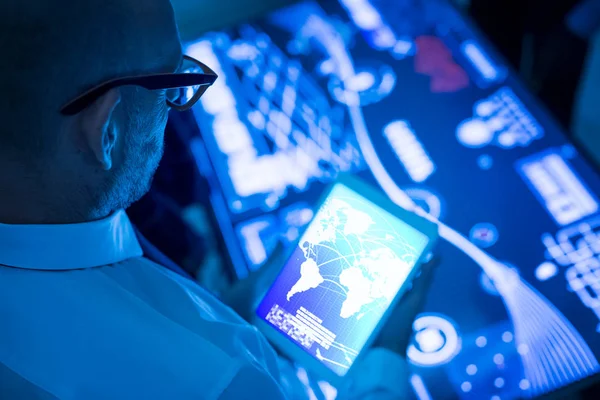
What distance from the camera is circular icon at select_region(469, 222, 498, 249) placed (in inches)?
36.9

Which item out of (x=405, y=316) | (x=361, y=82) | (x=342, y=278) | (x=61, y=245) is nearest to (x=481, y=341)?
(x=405, y=316)

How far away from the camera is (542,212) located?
37.0 inches

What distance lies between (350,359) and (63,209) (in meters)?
0.52

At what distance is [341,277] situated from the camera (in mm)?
895

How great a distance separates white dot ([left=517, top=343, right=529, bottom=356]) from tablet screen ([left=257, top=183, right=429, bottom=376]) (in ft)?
0.76

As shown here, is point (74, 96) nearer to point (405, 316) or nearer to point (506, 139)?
point (405, 316)

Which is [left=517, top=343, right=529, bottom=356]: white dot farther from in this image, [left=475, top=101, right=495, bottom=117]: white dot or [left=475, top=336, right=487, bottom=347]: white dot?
[left=475, top=101, right=495, bottom=117]: white dot

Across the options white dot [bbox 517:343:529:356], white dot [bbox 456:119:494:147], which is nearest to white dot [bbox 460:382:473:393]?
white dot [bbox 517:343:529:356]

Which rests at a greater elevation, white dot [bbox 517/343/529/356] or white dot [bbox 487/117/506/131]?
white dot [bbox 487/117/506/131]

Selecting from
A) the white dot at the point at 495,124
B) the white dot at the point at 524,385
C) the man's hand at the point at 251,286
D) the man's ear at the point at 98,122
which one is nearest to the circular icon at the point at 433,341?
the white dot at the point at 524,385

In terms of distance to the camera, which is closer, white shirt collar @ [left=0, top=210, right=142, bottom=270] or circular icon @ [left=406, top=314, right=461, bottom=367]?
white shirt collar @ [left=0, top=210, right=142, bottom=270]

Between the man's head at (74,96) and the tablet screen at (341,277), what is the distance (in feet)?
1.22

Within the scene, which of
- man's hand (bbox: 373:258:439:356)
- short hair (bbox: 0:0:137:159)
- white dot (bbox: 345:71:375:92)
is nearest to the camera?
short hair (bbox: 0:0:137:159)

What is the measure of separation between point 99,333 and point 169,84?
314 mm
